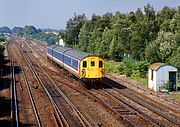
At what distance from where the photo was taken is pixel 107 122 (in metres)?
20.3

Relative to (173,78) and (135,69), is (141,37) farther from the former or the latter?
(173,78)

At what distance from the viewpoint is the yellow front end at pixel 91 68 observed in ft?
105

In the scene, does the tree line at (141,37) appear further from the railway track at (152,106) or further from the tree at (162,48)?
the railway track at (152,106)

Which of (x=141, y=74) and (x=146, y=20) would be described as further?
(x=146, y=20)

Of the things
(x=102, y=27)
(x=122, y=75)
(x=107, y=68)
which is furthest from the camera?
(x=102, y=27)

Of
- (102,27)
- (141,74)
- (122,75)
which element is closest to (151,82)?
(141,74)

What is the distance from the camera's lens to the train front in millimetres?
32037

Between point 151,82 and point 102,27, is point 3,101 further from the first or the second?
point 102,27

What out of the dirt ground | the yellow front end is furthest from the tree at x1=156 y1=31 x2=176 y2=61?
the dirt ground

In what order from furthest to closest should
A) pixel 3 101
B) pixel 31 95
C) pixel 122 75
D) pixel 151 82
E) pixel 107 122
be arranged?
pixel 122 75 → pixel 151 82 → pixel 31 95 → pixel 3 101 → pixel 107 122

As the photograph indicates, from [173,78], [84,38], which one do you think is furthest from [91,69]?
[84,38]

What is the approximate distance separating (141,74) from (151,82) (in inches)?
303

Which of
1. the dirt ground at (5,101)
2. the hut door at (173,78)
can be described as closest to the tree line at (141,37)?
the hut door at (173,78)

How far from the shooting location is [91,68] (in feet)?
106
